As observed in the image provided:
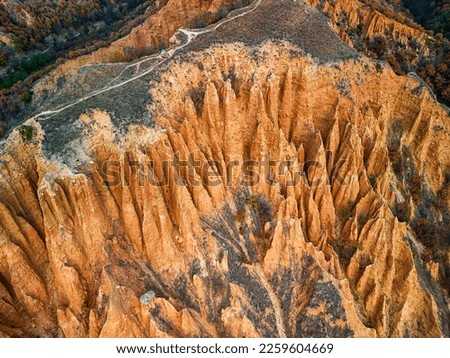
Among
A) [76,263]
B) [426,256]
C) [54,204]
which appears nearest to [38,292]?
[76,263]

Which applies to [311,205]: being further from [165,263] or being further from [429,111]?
[429,111]

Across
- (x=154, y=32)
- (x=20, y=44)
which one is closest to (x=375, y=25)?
(x=154, y=32)

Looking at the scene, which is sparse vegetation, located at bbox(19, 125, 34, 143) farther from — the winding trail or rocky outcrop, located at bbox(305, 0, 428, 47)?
rocky outcrop, located at bbox(305, 0, 428, 47)

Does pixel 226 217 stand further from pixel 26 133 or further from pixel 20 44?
pixel 20 44

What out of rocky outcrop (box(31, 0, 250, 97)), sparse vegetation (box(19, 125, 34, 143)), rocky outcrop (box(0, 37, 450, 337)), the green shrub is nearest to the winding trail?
sparse vegetation (box(19, 125, 34, 143))

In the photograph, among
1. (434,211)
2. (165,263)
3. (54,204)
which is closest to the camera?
(54,204)

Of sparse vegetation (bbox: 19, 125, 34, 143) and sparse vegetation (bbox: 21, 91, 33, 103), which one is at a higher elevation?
sparse vegetation (bbox: 19, 125, 34, 143)
